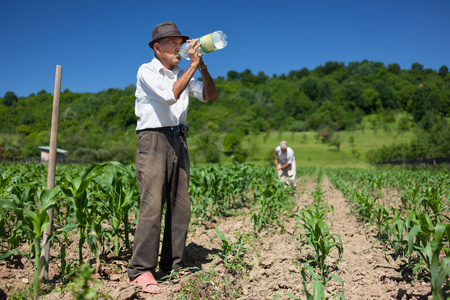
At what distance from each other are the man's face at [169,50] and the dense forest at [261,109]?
1658 inches

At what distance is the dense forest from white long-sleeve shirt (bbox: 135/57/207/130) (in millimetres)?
42129

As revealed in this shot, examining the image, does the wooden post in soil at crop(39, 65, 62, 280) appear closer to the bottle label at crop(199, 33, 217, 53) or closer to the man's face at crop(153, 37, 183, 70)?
the man's face at crop(153, 37, 183, 70)

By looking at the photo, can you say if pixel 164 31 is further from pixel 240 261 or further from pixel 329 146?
pixel 329 146

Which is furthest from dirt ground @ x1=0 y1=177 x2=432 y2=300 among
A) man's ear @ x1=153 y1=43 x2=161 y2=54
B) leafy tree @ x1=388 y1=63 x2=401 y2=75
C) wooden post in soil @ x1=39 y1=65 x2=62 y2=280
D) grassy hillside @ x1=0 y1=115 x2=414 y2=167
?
leafy tree @ x1=388 y1=63 x2=401 y2=75

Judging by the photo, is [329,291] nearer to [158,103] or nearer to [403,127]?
[158,103]

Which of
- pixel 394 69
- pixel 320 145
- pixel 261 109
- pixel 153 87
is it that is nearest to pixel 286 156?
pixel 153 87

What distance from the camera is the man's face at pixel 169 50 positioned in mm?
2715

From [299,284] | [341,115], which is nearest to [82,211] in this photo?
[299,284]

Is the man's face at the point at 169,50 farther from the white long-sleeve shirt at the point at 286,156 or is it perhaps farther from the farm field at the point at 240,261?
the white long-sleeve shirt at the point at 286,156

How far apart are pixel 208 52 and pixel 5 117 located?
4156cm

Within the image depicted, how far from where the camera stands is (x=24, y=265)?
2.81 meters

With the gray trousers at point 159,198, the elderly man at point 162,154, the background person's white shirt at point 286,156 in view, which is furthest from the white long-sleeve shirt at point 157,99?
the background person's white shirt at point 286,156

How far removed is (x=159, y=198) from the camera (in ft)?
8.52

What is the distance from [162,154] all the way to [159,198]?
0.38m
